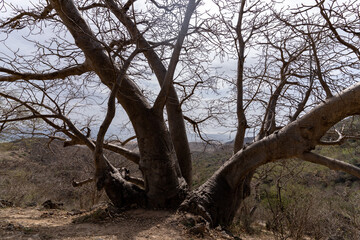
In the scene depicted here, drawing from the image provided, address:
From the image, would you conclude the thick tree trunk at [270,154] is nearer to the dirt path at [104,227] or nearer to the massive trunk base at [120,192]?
the dirt path at [104,227]

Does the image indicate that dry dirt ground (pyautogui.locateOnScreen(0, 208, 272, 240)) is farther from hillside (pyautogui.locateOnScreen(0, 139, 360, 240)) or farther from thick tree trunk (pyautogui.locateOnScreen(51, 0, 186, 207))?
thick tree trunk (pyautogui.locateOnScreen(51, 0, 186, 207))

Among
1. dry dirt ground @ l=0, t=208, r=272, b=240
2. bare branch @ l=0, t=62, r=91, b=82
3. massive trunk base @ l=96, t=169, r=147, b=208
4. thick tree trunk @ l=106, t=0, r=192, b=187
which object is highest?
bare branch @ l=0, t=62, r=91, b=82

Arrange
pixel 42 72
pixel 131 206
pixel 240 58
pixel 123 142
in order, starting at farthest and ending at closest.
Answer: pixel 123 142 → pixel 240 58 → pixel 42 72 → pixel 131 206

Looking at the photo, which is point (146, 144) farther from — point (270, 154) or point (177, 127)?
point (270, 154)

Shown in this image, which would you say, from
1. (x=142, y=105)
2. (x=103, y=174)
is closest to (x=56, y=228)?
(x=103, y=174)

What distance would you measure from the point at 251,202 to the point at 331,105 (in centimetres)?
771

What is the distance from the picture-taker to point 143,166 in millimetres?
3967

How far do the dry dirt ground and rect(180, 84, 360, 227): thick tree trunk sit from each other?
13.5 inches

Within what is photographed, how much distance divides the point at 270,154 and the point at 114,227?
2.31m

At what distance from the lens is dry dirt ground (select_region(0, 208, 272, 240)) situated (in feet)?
9.74

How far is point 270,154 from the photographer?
3.71 m

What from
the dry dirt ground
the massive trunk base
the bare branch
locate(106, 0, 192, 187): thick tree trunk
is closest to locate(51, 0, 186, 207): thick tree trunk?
the massive trunk base

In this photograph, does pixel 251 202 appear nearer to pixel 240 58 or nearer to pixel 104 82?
pixel 240 58

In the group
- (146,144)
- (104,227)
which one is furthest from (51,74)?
(104,227)
